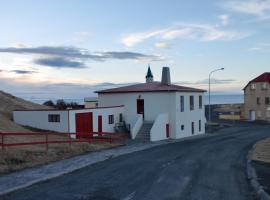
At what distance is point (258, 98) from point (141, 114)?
4832 cm

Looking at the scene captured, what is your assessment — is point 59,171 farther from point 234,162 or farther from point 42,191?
point 234,162

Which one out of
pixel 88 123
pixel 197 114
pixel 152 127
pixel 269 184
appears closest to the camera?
pixel 269 184

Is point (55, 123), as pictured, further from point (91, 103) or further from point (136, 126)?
point (91, 103)

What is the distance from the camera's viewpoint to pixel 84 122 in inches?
1577

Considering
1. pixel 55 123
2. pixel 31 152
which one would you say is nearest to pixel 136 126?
pixel 55 123

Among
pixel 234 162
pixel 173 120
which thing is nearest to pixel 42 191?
pixel 234 162

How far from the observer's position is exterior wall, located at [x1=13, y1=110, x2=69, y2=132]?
37.9 metres

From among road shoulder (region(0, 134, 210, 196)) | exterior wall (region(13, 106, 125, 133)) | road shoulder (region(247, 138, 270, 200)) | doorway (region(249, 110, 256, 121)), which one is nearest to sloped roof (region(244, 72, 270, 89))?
doorway (region(249, 110, 256, 121))

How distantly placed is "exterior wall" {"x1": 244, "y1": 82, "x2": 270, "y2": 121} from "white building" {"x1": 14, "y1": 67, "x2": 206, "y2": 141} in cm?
3688

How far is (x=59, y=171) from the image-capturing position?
19891 mm

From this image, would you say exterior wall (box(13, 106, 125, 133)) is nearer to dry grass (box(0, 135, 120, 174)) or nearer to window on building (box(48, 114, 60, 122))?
window on building (box(48, 114, 60, 122))

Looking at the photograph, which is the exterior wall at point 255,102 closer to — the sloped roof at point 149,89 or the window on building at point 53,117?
the sloped roof at point 149,89

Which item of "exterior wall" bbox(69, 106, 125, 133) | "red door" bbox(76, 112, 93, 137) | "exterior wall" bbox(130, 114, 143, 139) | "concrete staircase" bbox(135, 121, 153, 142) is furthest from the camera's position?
"exterior wall" bbox(130, 114, 143, 139)

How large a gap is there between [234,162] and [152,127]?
2012 cm
